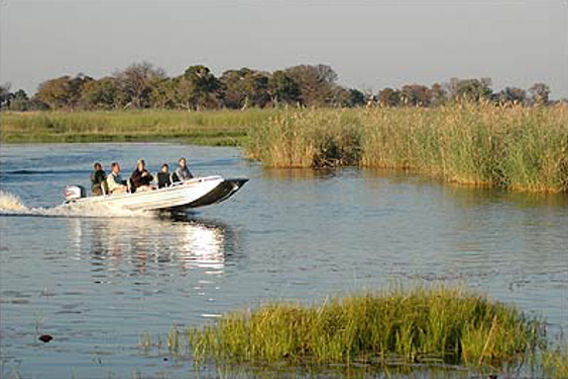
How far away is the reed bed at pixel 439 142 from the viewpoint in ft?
91.5

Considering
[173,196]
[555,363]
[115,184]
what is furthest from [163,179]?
[555,363]

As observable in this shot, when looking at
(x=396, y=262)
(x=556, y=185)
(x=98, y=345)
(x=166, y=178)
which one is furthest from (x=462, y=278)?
(x=556, y=185)

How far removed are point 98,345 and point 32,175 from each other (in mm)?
27220

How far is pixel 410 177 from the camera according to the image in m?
34.1

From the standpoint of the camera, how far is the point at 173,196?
2334 cm

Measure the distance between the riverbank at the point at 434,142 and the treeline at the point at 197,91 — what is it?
35.8 meters

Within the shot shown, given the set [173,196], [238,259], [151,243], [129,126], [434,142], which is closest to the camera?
[238,259]

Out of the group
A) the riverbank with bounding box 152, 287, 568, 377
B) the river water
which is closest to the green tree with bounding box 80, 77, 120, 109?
the river water

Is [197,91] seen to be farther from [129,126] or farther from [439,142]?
[439,142]

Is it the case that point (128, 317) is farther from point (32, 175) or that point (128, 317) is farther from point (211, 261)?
point (32, 175)

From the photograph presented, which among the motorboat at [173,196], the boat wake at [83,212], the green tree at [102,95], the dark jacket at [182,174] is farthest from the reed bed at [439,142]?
the green tree at [102,95]

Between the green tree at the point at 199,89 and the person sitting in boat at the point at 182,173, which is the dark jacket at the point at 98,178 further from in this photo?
the green tree at the point at 199,89

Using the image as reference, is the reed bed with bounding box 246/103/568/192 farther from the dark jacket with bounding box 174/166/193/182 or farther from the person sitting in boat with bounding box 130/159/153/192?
the person sitting in boat with bounding box 130/159/153/192

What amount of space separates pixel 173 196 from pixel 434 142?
12.1m
